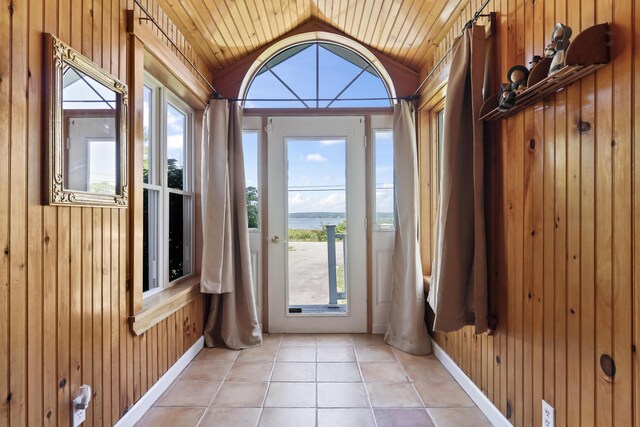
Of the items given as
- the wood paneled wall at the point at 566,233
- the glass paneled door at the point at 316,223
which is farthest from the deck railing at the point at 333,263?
the wood paneled wall at the point at 566,233

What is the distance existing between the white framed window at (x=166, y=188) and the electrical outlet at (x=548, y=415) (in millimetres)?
2236

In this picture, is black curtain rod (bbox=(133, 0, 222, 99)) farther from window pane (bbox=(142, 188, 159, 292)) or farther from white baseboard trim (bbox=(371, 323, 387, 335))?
white baseboard trim (bbox=(371, 323, 387, 335))

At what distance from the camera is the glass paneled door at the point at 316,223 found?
313cm

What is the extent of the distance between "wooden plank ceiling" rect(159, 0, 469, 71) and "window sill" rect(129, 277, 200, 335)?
6.06ft

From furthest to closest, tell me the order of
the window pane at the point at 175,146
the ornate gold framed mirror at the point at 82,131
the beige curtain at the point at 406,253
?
the beige curtain at the point at 406,253 → the window pane at the point at 175,146 → the ornate gold framed mirror at the point at 82,131

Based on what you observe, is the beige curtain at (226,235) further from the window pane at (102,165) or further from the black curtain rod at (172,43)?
the window pane at (102,165)

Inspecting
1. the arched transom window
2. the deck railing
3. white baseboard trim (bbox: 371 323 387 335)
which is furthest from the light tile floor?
the arched transom window

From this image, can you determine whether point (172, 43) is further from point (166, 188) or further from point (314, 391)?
point (314, 391)

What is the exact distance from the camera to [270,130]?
313 cm

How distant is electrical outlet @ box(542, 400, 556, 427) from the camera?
1365 millimetres

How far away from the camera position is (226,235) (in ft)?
8.98

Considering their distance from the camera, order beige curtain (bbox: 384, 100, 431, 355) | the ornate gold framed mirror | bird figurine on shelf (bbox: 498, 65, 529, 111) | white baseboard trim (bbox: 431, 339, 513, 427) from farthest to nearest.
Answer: beige curtain (bbox: 384, 100, 431, 355) → white baseboard trim (bbox: 431, 339, 513, 427) → bird figurine on shelf (bbox: 498, 65, 529, 111) → the ornate gold framed mirror

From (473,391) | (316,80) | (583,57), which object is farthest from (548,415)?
(316,80)

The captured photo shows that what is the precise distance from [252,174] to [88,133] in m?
1.73
